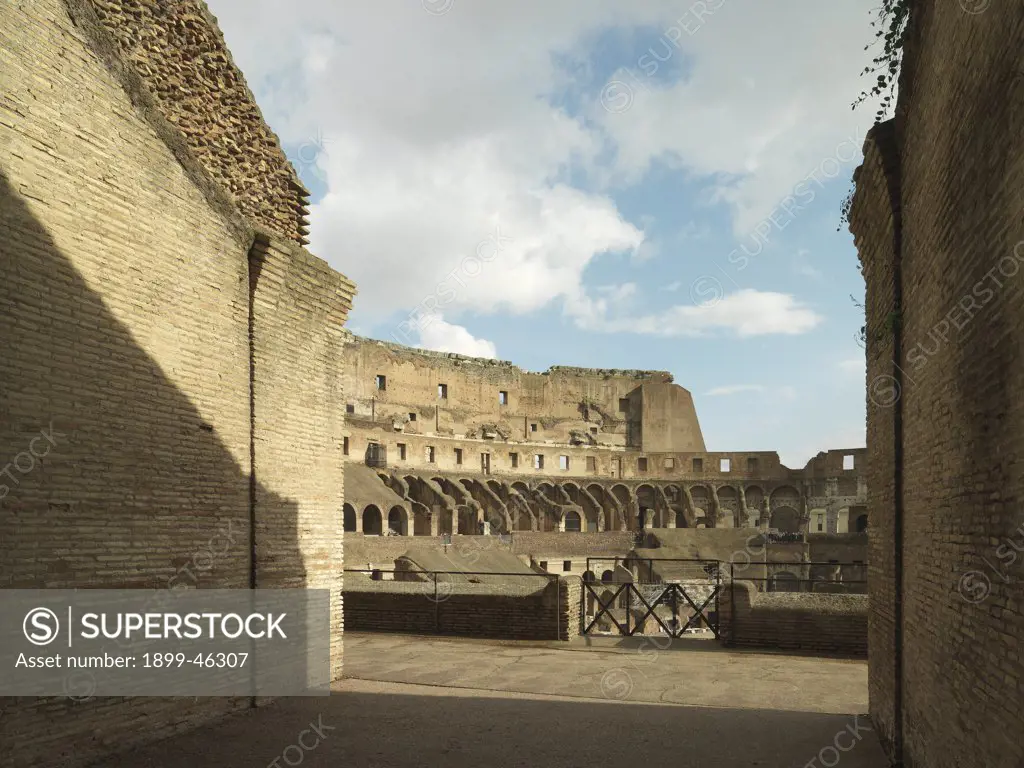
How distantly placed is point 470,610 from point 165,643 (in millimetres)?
6725

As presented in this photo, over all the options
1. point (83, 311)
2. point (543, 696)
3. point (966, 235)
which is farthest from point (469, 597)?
point (966, 235)

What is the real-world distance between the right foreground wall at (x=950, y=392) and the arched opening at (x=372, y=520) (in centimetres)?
2672

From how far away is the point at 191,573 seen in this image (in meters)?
7.51

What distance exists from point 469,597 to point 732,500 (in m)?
36.2

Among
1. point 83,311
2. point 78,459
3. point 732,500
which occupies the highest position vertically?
point 83,311

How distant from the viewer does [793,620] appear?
12.0 metres

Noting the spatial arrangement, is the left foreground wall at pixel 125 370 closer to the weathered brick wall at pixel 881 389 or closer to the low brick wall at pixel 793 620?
the weathered brick wall at pixel 881 389

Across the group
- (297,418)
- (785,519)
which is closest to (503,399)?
(785,519)

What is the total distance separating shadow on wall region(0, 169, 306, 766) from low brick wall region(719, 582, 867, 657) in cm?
734

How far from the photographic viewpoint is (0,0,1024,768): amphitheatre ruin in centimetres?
454

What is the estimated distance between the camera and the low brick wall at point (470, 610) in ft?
42.6

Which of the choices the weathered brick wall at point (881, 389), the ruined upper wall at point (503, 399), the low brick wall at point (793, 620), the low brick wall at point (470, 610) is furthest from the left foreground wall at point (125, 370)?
the ruined upper wall at point (503, 399)

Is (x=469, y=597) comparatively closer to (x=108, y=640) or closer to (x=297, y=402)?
(x=297, y=402)

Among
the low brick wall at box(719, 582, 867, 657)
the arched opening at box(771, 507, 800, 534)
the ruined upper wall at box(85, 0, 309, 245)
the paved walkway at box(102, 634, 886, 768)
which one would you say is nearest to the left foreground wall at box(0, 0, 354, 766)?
the ruined upper wall at box(85, 0, 309, 245)
